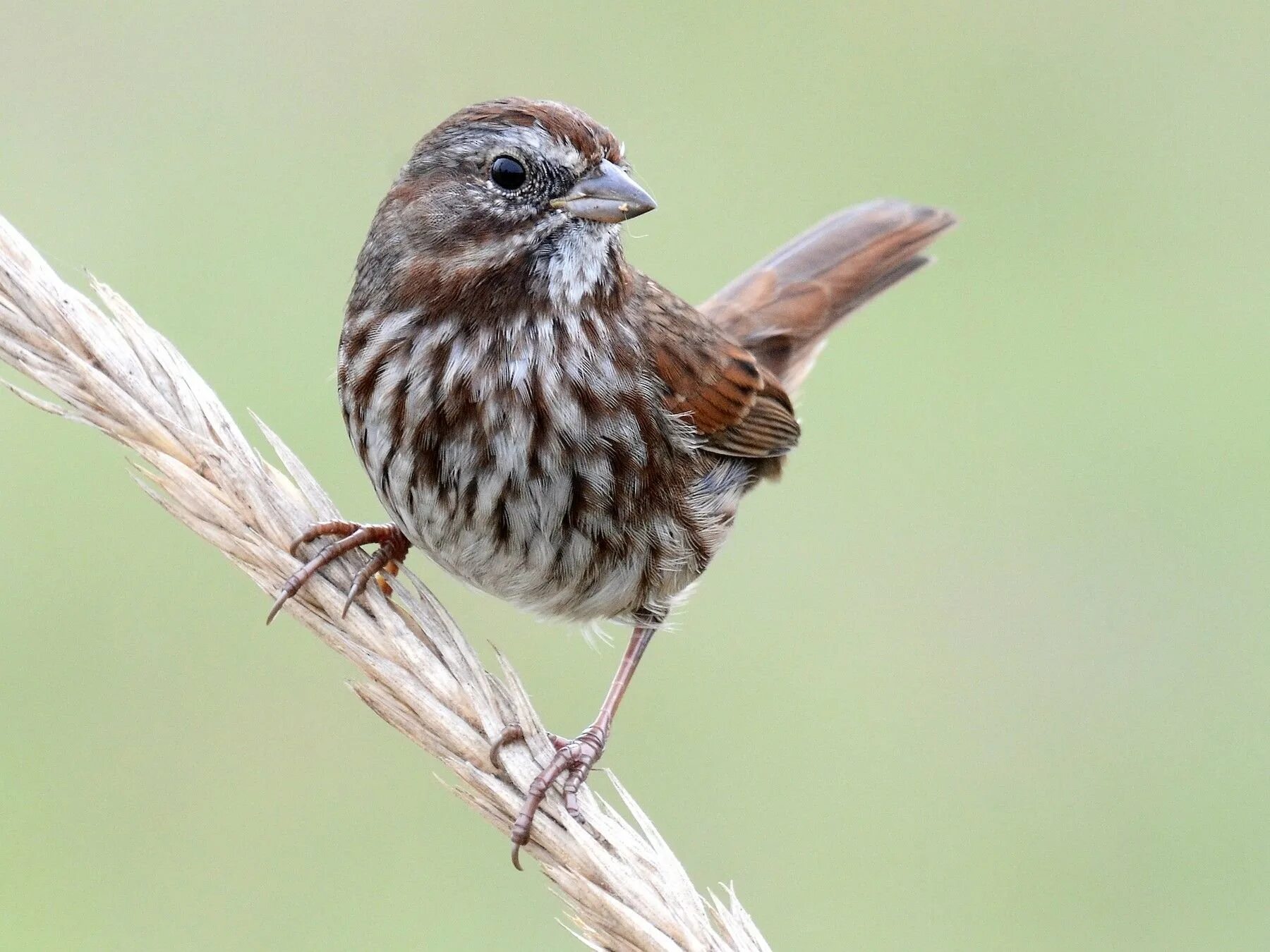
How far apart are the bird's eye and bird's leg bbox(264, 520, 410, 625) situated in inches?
26.6

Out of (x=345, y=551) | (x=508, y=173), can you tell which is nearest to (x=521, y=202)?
(x=508, y=173)

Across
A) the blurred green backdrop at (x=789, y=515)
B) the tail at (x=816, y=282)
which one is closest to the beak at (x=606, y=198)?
the blurred green backdrop at (x=789, y=515)

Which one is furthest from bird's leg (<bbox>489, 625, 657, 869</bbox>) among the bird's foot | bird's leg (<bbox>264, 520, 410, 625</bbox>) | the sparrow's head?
the sparrow's head

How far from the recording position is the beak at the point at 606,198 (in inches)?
123

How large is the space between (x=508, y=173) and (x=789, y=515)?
346 cm

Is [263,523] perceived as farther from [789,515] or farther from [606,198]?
[789,515]

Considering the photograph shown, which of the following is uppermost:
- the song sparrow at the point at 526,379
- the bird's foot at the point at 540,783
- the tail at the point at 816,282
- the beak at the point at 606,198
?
the tail at the point at 816,282

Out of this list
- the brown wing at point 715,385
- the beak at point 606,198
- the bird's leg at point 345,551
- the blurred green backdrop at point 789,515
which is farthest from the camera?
the blurred green backdrop at point 789,515

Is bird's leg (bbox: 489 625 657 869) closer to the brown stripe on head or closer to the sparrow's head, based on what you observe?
the sparrow's head

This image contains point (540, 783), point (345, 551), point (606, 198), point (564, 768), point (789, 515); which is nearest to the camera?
point (540, 783)

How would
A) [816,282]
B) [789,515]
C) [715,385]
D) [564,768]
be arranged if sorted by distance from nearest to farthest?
[564,768], [715,385], [816,282], [789,515]

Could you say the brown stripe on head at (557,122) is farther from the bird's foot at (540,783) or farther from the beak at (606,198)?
the bird's foot at (540,783)

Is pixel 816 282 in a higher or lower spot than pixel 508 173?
higher

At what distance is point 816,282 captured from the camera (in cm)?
475
